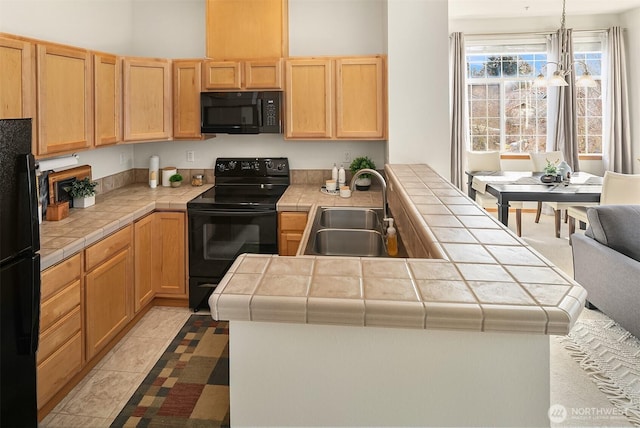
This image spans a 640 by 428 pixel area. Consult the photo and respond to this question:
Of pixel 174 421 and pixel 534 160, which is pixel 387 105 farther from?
pixel 534 160

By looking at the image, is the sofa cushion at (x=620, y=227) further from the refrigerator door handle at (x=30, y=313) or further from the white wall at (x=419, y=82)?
the refrigerator door handle at (x=30, y=313)

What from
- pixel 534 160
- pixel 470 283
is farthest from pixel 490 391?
pixel 534 160

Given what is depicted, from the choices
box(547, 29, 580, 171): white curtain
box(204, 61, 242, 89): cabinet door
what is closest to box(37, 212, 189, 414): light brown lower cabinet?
box(204, 61, 242, 89): cabinet door

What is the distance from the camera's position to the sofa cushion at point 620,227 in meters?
3.13

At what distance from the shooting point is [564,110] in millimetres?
6605

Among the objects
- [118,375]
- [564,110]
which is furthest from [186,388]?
[564,110]

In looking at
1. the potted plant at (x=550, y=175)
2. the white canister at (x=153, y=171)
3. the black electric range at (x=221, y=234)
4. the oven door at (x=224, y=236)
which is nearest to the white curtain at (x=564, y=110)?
the potted plant at (x=550, y=175)

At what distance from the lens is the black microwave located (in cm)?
370

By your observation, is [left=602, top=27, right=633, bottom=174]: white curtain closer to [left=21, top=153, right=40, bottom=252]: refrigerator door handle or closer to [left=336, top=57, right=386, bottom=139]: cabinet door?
[left=336, top=57, right=386, bottom=139]: cabinet door

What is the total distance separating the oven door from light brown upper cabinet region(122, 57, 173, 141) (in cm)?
80

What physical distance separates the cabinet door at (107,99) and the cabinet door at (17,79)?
639mm

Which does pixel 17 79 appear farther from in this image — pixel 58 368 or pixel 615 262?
pixel 615 262

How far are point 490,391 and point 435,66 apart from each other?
2.92 metres

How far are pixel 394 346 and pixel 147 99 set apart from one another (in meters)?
3.29
